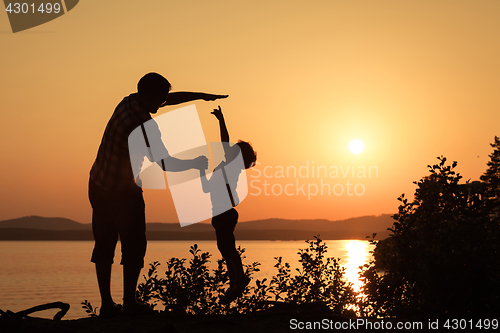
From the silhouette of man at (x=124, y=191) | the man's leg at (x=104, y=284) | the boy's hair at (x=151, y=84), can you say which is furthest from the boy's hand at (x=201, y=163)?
the man's leg at (x=104, y=284)

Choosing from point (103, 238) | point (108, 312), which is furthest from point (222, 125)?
point (108, 312)

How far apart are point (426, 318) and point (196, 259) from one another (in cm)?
380

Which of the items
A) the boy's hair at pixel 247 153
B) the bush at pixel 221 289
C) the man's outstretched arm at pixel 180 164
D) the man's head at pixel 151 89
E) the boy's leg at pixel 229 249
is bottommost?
the bush at pixel 221 289

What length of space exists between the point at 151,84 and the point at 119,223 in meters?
1.62

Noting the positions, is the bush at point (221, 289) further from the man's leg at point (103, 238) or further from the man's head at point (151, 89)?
the man's head at point (151, 89)

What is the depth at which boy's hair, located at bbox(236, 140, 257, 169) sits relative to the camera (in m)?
6.03

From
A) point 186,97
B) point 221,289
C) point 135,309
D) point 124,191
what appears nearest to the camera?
point 124,191

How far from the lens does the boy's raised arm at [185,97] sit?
5883 millimetres

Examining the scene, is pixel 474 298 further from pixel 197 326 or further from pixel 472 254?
pixel 197 326

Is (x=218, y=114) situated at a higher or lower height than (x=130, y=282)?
higher

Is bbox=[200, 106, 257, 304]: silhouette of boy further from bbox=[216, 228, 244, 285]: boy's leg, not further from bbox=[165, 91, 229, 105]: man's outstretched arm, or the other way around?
bbox=[165, 91, 229, 105]: man's outstretched arm

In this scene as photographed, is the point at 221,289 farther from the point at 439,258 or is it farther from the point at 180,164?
the point at 439,258

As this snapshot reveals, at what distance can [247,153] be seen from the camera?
19.8 ft

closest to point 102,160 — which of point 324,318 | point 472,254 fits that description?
point 324,318
